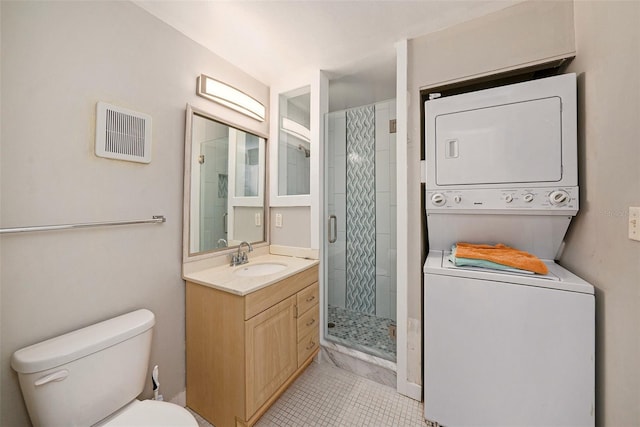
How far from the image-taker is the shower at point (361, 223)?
214cm

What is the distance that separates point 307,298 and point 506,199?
1.43 meters

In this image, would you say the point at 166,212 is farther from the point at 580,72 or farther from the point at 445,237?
the point at 580,72

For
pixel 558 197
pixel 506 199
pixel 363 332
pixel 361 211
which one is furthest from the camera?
pixel 361 211

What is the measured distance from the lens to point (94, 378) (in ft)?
3.16

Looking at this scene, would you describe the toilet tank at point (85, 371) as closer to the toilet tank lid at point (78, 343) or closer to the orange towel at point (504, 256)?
the toilet tank lid at point (78, 343)

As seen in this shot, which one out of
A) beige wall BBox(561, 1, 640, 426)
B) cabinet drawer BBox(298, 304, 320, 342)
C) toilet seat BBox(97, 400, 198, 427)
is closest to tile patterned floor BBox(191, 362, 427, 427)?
cabinet drawer BBox(298, 304, 320, 342)

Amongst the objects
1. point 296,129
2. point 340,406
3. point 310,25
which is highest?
point 310,25

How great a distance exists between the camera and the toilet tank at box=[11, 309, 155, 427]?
86 centimetres

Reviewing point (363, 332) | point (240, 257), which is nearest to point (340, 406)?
point (363, 332)

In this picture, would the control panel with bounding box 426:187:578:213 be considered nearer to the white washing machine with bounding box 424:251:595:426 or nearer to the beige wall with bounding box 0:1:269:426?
the white washing machine with bounding box 424:251:595:426

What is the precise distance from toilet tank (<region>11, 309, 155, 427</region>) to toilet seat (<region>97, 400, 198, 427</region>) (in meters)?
0.06

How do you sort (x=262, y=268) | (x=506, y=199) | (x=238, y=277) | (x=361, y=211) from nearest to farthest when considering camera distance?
1. (x=506, y=199)
2. (x=238, y=277)
3. (x=262, y=268)
4. (x=361, y=211)

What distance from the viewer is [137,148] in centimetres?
127

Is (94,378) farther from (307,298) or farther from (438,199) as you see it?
(438,199)
